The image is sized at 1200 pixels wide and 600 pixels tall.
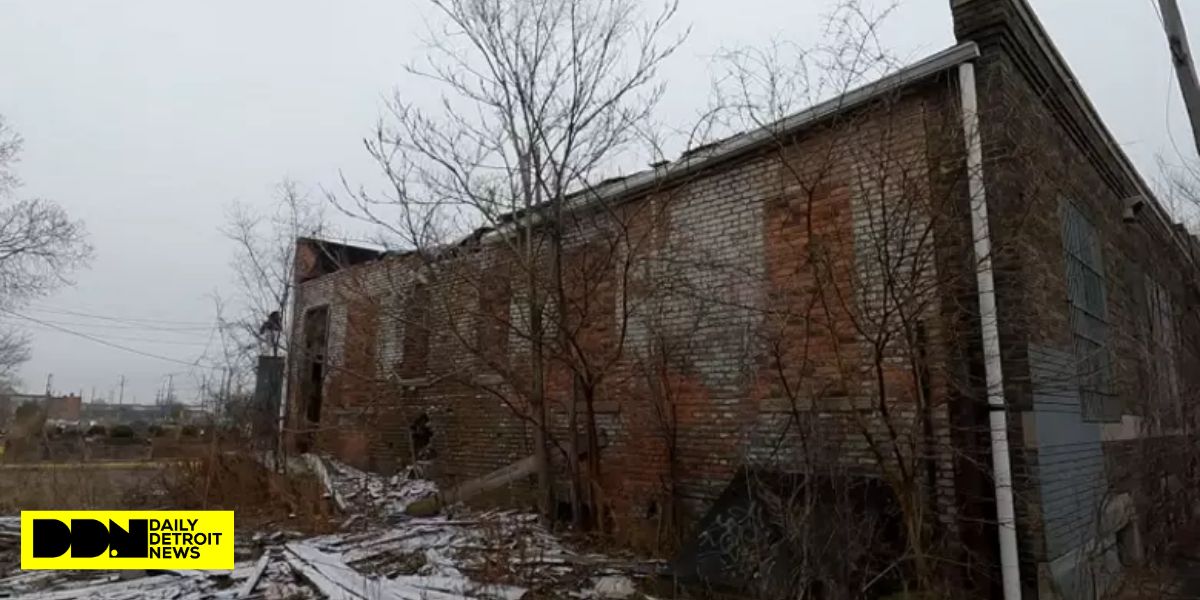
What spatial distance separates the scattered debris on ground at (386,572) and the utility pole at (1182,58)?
591cm

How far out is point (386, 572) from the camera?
22.2ft

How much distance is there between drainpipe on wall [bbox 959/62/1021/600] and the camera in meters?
5.58

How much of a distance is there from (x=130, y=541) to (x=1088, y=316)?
1074cm

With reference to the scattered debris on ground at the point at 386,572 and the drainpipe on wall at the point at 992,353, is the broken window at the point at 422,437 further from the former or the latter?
the drainpipe on wall at the point at 992,353

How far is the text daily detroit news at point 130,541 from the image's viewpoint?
7031 mm

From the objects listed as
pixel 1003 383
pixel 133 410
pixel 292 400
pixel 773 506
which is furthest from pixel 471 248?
pixel 133 410

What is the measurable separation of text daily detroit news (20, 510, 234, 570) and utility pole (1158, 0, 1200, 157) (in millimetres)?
9328

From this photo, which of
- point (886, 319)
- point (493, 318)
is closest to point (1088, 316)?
point (886, 319)

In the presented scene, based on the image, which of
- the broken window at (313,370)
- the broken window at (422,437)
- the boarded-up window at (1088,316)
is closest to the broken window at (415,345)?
the broken window at (422,437)

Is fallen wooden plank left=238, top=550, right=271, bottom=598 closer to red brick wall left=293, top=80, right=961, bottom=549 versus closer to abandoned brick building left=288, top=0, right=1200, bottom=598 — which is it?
red brick wall left=293, top=80, right=961, bottom=549

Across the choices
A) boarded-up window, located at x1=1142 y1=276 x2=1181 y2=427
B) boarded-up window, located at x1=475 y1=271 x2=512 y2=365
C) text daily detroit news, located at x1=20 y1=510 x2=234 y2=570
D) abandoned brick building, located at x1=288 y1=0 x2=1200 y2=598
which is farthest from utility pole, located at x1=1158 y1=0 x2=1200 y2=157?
text daily detroit news, located at x1=20 y1=510 x2=234 y2=570

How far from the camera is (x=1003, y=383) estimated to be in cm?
582

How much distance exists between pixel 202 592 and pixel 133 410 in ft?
187

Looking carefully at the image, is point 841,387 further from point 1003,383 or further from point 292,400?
point 292,400
